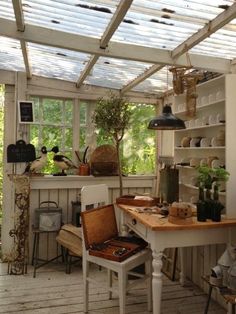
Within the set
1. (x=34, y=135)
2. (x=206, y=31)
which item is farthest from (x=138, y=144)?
(x=206, y=31)

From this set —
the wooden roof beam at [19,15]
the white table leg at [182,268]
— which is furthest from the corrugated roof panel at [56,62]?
the white table leg at [182,268]

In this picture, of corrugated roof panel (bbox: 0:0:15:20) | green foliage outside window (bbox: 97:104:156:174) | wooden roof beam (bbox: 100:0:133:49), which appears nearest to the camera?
wooden roof beam (bbox: 100:0:133:49)

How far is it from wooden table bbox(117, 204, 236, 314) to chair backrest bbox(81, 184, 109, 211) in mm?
559

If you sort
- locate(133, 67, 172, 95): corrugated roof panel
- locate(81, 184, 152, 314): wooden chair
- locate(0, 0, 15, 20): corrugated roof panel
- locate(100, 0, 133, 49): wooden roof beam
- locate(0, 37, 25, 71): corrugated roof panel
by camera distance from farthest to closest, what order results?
locate(133, 67, 172, 95): corrugated roof panel
locate(0, 37, 25, 71): corrugated roof panel
locate(81, 184, 152, 314): wooden chair
locate(0, 0, 15, 20): corrugated roof panel
locate(100, 0, 133, 49): wooden roof beam

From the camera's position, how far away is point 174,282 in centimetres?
349

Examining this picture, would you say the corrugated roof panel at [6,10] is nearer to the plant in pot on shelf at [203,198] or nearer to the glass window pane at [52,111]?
the glass window pane at [52,111]

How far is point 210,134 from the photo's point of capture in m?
3.25

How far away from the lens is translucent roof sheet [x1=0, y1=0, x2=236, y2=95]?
2086 mm

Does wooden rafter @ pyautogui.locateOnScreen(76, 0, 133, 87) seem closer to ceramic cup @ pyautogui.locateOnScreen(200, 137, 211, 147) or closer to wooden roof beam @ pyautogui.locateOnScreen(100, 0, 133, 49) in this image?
wooden roof beam @ pyautogui.locateOnScreen(100, 0, 133, 49)

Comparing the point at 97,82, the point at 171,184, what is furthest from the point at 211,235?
the point at 97,82

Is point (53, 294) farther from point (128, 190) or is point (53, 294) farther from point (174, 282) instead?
point (128, 190)

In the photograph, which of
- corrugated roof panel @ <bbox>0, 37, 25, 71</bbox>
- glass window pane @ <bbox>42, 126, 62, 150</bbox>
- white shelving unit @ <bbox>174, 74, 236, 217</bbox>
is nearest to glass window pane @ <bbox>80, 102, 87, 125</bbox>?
glass window pane @ <bbox>42, 126, 62, 150</bbox>

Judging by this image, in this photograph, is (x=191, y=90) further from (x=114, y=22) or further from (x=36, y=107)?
(x=36, y=107)

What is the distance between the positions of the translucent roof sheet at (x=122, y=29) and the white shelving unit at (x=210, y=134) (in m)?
0.34
